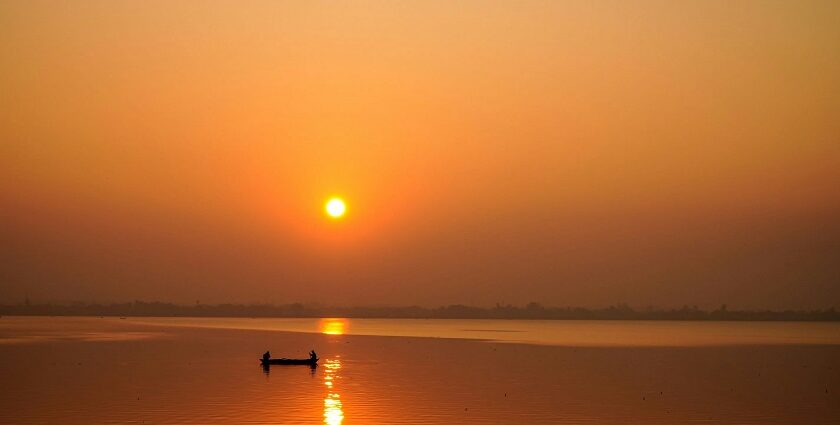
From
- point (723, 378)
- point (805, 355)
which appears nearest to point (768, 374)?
point (723, 378)

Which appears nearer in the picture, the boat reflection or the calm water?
the boat reflection

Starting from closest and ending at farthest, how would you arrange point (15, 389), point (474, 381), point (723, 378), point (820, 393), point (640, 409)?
point (640, 409) → point (15, 389) → point (820, 393) → point (474, 381) → point (723, 378)

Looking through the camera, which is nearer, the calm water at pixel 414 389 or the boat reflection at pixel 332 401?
the boat reflection at pixel 332 401

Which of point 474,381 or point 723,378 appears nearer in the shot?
point 474,381

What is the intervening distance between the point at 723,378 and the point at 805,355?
158 ft

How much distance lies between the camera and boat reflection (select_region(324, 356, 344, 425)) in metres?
48.0

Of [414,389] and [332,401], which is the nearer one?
[332,401]

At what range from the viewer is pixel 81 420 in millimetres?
47656

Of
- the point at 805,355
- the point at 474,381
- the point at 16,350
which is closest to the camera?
the point at 474,381

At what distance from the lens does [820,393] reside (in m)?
66.7

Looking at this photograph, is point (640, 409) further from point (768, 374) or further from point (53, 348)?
point (53, 348)

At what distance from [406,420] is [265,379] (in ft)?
91.7

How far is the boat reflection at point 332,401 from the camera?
4797cm

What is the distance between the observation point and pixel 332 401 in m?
56.7
